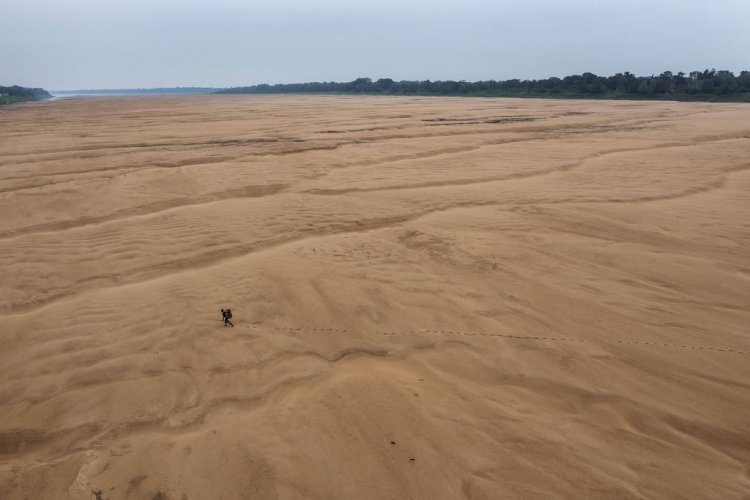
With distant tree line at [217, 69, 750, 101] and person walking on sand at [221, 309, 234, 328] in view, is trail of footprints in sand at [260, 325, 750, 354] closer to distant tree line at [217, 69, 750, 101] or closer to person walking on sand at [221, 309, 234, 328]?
person walking on sand at [221, 309, 234, 328]

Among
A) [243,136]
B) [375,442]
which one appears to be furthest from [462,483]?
[243,136]

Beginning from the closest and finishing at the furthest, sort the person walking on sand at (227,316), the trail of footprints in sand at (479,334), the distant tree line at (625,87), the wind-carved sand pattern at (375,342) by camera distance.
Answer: the wind-carved sand pattern at (375,342) < the trail of footprints in sand at (479,334) < the person walking on sand at (227,316) < the distant tree line at (625,87)

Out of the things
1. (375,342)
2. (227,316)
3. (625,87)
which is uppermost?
(625,87)

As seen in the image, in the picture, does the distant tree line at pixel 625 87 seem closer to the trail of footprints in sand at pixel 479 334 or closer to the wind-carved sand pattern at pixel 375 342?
the wind-carved sand pattern at pixel 375 342

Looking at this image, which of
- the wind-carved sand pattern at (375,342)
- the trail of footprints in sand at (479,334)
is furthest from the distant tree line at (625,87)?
the trail of footprints in sand at (479,334)

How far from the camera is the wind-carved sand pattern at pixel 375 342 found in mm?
2447

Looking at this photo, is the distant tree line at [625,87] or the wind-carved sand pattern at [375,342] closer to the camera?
the wind-carved sand pattern at [375,342]

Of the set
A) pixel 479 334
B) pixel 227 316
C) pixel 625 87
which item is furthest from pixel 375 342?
pixel 625 87

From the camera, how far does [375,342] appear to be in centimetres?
363

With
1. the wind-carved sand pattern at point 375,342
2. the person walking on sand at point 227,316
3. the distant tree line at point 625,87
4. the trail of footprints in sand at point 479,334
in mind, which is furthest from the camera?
the distant tree line at point 625,87

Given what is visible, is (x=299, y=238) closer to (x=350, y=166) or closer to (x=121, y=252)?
(x=121, y=252)

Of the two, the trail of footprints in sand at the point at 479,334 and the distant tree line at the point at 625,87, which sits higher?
the distant tree line at the point at 625,87

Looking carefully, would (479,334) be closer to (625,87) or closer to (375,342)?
(375,342)

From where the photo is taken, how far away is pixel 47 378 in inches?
128
